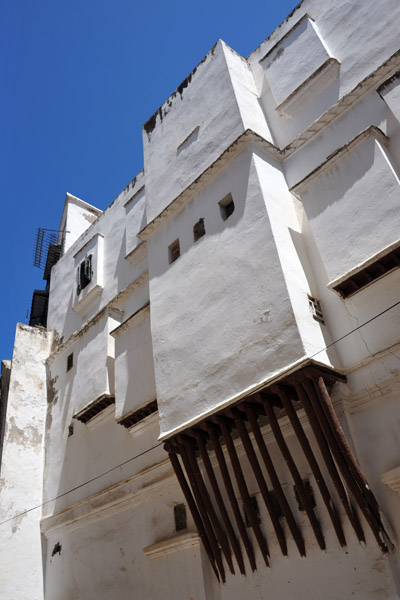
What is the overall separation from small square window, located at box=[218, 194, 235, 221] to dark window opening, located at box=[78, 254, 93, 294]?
20.3 feet

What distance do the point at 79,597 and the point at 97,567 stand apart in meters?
0.85

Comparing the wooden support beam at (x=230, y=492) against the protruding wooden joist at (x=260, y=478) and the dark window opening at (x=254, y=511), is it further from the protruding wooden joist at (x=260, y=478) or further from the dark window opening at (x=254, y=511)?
the protruding wooden joist at (x=260, y=478)

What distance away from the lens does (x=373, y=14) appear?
9242 millimetres

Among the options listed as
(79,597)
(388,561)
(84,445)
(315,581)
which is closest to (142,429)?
(84,445)

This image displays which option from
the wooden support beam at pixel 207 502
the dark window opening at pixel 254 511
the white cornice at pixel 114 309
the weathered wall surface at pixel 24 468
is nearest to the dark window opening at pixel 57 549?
the weathered wall surface at pixel 24 468

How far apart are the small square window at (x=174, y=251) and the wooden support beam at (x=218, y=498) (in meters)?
3.71

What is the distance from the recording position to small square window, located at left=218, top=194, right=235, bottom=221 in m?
9.25

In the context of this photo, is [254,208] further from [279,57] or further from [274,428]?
[279,57]

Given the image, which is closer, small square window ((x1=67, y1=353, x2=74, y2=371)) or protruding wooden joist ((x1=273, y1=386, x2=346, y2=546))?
protruding wooden joist ((x1=273, y1=386, x2=346, y2=546))

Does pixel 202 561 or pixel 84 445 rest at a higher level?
pixel 84 445

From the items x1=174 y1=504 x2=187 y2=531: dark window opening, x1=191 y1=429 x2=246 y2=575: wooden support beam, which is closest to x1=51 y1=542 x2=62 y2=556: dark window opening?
x1=174 y1=504 x2=187 y2=531: dark window opening

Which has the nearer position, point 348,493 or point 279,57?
point 348,493

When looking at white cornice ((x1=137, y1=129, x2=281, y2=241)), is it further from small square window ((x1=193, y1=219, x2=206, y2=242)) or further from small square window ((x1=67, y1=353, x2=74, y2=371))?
small square window ((x1=67, y1=353, x2=74, y2=371))

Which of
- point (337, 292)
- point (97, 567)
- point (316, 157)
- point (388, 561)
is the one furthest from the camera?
point (97, 567)
